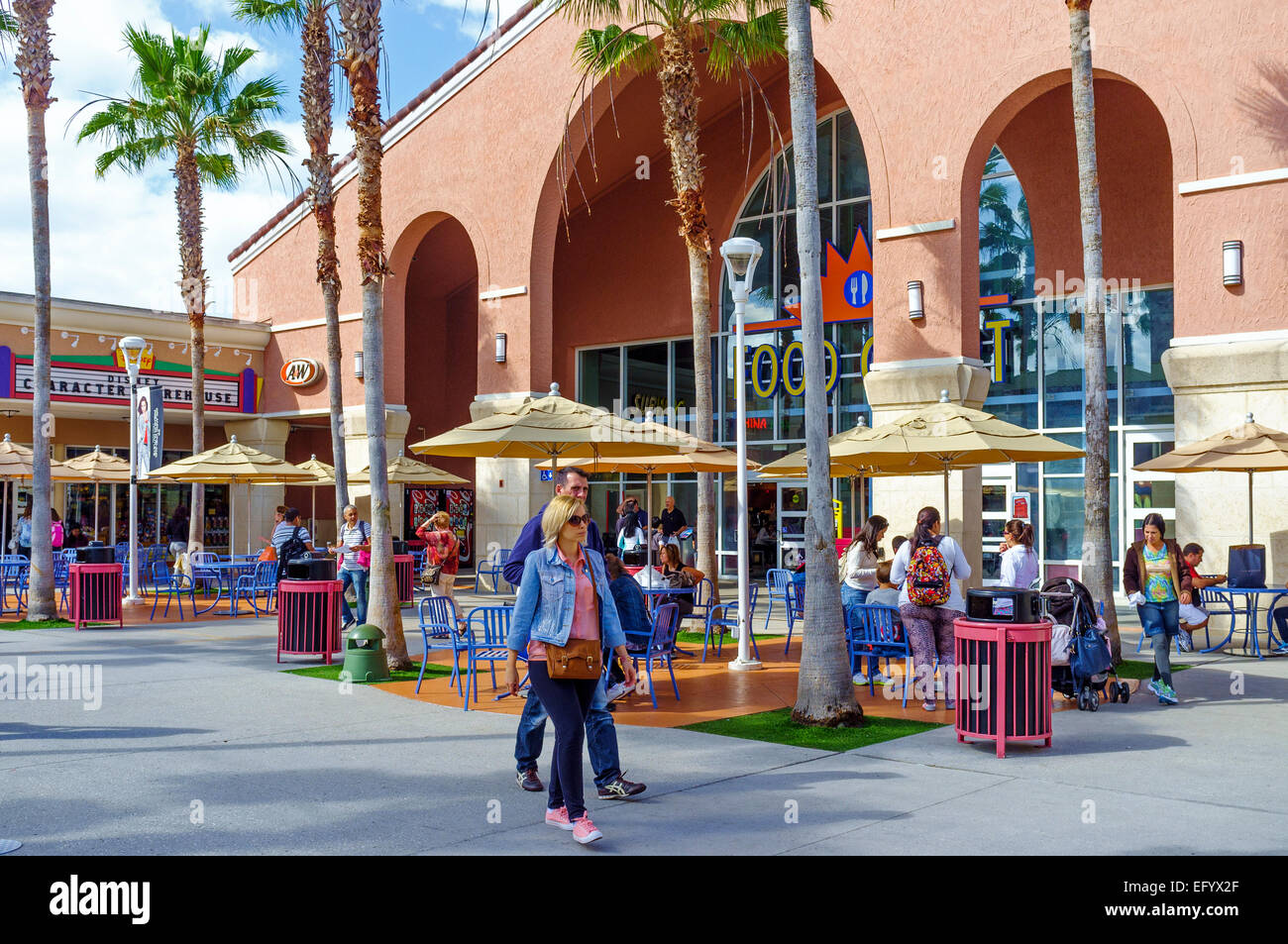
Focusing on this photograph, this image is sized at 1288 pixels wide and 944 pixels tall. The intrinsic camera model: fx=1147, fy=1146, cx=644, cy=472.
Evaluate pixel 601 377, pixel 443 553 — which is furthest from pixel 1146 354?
pixel 601 377

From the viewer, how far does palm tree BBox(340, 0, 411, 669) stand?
1156 centimetres

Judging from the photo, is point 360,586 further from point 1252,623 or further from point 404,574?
point 1252,623

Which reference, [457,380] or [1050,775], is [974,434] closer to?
[1050,775]

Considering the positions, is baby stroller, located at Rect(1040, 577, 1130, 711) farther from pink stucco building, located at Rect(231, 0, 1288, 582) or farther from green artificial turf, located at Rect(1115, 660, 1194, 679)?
pink stucco building, located at Rect(231, 0, 1288, 582)

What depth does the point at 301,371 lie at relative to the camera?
27266mm

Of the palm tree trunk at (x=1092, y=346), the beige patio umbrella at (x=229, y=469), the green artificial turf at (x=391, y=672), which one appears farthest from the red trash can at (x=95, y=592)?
the palm tree trunk at (x=1092, y=346)

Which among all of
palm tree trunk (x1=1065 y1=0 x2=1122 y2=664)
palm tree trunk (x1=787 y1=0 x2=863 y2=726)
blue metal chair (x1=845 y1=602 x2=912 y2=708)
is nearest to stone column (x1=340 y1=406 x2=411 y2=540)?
blue metal chair (x1=845 y1=602 x2=912 y2=708)

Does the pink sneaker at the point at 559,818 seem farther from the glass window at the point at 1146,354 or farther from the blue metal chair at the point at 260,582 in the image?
the glass window at the point at 1146,354

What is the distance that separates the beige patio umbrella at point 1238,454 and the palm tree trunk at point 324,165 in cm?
1261

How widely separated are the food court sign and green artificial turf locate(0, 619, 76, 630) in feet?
27.2

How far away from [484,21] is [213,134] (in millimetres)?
17933

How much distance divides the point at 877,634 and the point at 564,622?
5617mm
